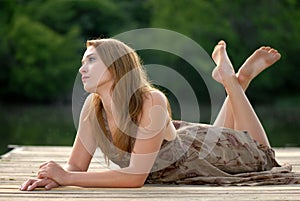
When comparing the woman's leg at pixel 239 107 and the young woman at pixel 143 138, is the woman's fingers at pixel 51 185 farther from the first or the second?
the woman's leg at pixel 239 107

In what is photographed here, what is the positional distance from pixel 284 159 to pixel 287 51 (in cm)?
1892

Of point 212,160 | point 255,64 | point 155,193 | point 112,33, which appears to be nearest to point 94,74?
point 155,193

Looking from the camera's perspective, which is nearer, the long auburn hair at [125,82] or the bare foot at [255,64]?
the long auburn hair at [125,82]

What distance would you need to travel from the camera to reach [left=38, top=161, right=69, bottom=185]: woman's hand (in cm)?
263

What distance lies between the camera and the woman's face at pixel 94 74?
107 inches

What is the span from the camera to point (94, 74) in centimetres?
272

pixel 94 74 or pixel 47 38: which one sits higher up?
pixel 94 74

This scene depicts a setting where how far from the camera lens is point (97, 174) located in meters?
2.66

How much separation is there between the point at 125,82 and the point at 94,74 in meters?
0.13

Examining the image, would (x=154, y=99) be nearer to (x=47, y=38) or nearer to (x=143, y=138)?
(x=143, y=138)

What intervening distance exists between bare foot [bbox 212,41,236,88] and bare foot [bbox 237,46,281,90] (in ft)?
0.24

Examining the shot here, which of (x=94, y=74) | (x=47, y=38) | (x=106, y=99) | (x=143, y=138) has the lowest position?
(x=47, y=38)

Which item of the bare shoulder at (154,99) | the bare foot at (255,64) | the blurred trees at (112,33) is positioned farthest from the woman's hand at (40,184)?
the blurred trees at (112,33)

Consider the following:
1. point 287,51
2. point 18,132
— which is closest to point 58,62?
point 287,51
